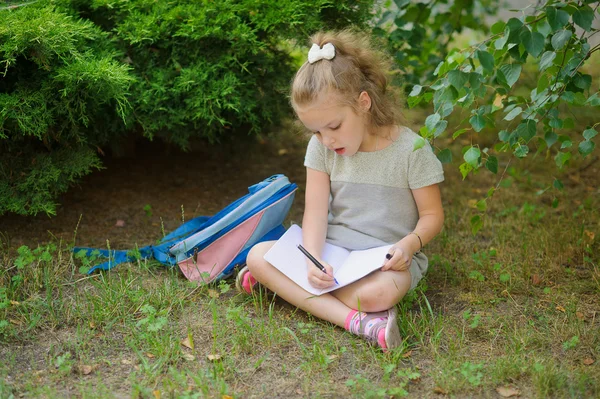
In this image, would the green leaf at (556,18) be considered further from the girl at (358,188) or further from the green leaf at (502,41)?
the girl at (358,188)

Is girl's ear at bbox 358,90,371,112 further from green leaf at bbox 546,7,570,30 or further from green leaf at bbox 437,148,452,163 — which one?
green leaf at bbox 546,7,570,30

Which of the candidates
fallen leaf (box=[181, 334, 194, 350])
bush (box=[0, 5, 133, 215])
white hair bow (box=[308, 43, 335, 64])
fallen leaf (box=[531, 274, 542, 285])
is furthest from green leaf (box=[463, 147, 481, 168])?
bush (box=[0, 5, 133, 215])

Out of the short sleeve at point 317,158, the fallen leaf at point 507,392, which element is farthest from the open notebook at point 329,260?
the fallen leaf at point 507,392

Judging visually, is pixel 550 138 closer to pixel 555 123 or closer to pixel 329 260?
pixel 555 123

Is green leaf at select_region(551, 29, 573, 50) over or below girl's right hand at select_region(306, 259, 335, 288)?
over

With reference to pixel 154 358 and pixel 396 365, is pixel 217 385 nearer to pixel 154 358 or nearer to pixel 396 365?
pixel 154 358

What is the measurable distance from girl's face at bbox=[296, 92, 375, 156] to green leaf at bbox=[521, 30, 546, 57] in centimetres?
68

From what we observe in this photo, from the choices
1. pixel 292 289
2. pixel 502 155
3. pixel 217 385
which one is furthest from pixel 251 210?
pixel 502 155

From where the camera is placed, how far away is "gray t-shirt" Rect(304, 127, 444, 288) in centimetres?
263

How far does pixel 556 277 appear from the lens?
2.95 meters

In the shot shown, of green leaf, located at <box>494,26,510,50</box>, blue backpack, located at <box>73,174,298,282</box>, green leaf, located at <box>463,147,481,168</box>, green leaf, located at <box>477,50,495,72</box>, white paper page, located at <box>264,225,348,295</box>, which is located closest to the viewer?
green leaf, located at <box>477,50,495,72</box>

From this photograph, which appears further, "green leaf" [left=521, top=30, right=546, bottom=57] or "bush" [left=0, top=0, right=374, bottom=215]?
"bush" [left=0, top=0, right=374, bottom=215]

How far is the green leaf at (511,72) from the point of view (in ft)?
7.22

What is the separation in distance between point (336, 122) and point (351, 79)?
18 cm
